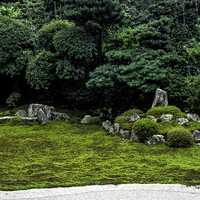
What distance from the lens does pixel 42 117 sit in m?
25.5

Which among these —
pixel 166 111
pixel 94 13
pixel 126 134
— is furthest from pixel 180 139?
pixel 94 13

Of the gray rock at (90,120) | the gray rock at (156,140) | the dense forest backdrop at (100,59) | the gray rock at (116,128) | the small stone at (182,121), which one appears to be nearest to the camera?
the gray rock at (156,140)

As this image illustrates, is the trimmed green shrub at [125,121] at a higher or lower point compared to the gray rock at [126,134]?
higher

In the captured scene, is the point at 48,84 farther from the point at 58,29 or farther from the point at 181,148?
the point at 181,148

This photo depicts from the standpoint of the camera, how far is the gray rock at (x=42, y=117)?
25.4 m

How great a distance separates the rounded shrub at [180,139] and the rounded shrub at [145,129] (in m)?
0.89

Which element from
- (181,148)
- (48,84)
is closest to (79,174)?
(181,148)

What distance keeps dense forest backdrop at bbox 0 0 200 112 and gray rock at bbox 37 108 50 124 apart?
184 cm

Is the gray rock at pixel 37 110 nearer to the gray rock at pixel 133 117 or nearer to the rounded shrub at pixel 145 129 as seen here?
the gray rock at pixel 133 117

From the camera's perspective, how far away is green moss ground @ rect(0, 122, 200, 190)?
16.3 meters

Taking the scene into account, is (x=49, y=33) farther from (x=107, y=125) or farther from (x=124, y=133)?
(x=124, y=133)

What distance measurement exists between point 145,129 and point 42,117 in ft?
20.2

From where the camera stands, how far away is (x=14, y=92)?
2945 cm

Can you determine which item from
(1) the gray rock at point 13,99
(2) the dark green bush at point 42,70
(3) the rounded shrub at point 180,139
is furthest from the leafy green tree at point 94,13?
(3) the rounded shrub at point 180,139
